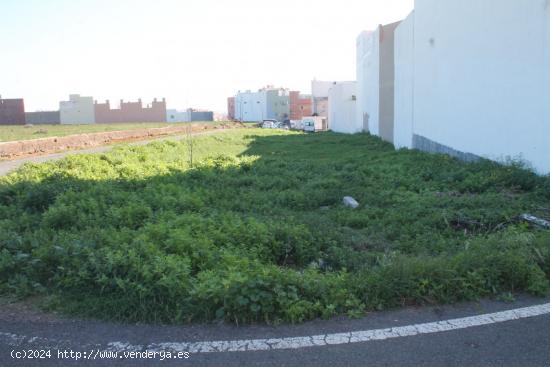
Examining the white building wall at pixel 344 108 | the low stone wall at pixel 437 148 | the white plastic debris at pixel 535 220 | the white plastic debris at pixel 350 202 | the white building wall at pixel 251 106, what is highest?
the white building wall at pixel 251 106

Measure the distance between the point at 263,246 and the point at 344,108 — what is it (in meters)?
47.9

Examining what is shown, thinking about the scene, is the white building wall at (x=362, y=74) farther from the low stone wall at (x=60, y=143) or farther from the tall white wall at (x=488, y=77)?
the tall white wall at (x=488, y=77)

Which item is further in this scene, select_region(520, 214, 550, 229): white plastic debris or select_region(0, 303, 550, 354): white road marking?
select_region(520, 214, 550, 229): white plastic debris

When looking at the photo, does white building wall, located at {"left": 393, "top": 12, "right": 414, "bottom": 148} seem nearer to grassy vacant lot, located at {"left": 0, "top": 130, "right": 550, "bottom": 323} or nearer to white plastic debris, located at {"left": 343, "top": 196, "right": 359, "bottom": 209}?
grassy vacant lot, located at {"left": 0, "top": 130, "right": 550, "bottom": 323}

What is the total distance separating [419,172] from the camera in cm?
1382

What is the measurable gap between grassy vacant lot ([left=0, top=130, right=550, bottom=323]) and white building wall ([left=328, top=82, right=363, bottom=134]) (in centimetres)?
3688

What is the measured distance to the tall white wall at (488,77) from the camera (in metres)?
10.2

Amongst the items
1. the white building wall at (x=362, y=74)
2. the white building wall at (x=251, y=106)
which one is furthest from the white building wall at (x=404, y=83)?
the white building wall at (x=251, y=106)

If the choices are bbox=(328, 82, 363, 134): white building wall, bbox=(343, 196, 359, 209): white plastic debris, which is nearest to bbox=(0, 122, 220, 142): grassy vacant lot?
bbox=(328, 82, 363, 134): white building wall

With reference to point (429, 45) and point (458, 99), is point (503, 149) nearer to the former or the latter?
point (458, 99)

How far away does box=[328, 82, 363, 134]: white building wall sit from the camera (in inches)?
1977

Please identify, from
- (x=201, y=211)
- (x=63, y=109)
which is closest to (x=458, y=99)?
(x=201, y=211)

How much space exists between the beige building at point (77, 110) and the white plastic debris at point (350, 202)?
10539 centimetres

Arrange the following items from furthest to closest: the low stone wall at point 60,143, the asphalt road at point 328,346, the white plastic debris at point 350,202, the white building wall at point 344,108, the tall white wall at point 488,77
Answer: the white building wall at point 344,108, the low stone wall at point 60,143, the tall white wall at point 488,77, the white plastic debris at point 350,202, the asphalt road at point 328,346
